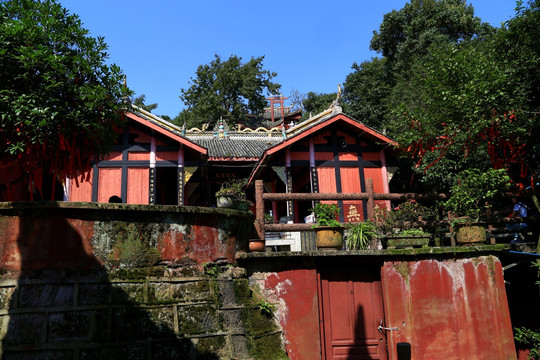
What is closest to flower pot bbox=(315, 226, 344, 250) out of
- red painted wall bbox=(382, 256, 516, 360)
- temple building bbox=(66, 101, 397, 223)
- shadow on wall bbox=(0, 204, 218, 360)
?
red painted wall bbox=(382, 256, 516, 360)

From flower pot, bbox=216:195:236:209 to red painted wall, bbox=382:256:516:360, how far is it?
297 cm

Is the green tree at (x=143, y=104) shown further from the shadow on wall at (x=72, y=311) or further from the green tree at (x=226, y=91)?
the shadow on wall at (x=72, y=311)

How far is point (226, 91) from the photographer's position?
3077 cm

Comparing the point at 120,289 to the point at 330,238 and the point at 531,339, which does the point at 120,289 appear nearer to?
the point at 330,238

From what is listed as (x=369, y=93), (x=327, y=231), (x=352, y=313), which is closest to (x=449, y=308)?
(x=352, y=313)

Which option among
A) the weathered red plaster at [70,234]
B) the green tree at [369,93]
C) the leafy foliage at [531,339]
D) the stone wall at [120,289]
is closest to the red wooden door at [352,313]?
the stone wall at [120,289]

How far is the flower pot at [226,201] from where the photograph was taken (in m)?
7.14

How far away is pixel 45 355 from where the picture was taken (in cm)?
499

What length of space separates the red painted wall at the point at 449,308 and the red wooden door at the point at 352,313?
0.28m

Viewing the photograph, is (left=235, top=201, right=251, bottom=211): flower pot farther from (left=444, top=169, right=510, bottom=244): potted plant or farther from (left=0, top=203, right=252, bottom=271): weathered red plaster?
(left=444, top=169, right=510, bottom=244): potted plant

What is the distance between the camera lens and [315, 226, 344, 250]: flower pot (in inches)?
286

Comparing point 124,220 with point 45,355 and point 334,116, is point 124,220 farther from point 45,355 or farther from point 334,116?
point 334,116

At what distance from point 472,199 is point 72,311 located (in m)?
7.10

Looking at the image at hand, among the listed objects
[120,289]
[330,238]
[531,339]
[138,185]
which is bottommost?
[531,339]
